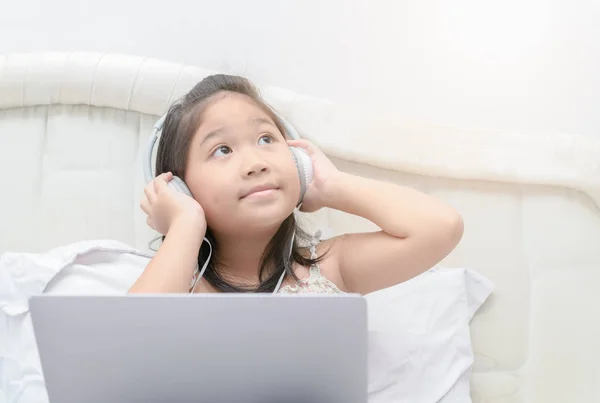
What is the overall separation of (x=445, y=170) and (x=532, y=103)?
31 centimetres

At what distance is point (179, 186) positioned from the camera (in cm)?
103

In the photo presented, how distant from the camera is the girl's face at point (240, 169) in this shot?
0.97 meters

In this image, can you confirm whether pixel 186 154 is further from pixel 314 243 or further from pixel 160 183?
pixel 314 243

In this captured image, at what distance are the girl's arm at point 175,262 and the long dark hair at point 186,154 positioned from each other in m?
0.13

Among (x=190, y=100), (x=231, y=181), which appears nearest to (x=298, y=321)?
(x=231, y=181)

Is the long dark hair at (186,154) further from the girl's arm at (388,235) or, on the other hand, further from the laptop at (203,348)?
the laptop at (203,348)

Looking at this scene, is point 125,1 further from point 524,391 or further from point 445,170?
point 524,391

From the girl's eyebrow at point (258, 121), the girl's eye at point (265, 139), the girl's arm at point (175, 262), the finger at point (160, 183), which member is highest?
the girl's eyebrow at point (258, 121)

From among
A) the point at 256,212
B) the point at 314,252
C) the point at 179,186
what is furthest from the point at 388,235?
the point at 179,186

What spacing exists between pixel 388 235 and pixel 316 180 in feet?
0.50

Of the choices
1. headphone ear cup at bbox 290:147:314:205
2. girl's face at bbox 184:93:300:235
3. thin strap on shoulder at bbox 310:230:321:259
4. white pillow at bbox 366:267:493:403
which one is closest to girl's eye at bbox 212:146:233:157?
girl's face at bbox 184:93:300:235

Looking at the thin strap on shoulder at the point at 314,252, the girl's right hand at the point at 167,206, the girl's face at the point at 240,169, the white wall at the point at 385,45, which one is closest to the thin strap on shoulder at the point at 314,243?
the thin strap on shoulder at the point at 314,252

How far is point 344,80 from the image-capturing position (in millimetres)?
1428

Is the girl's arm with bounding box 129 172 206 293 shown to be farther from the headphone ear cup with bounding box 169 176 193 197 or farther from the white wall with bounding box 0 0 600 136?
the white wall with bounding box 0 0 600 136
